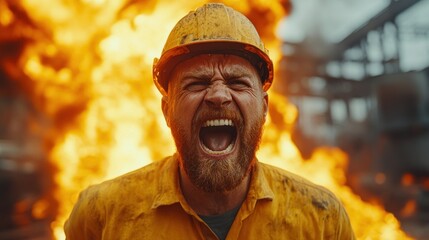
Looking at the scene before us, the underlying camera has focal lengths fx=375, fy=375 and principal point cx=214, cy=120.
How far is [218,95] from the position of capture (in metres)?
2.11

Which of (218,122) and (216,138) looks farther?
(216,138)

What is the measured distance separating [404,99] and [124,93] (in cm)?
1377

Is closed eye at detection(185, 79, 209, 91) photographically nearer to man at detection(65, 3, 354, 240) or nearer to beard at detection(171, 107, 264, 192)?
man at detection(65, 3, 354, 240)

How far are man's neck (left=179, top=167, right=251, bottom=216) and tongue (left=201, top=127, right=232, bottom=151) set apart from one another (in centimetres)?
25

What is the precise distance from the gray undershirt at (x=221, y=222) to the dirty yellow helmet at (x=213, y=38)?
0.96 m

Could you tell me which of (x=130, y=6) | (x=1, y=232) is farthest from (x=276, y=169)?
(x=1, y=232)

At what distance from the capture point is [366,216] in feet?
23.5

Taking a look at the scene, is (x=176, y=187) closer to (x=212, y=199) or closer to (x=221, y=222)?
(x=212, y=199)

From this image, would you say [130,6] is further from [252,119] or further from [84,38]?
[252,119]

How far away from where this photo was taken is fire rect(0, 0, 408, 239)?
250 inches

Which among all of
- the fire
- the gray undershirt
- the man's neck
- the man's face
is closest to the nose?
the man's face

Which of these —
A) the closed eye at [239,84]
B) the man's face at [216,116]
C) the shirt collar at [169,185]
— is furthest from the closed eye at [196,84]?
the shirt collar at [169,185]

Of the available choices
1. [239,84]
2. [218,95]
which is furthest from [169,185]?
[239,84]

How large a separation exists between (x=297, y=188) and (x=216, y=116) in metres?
0.73
